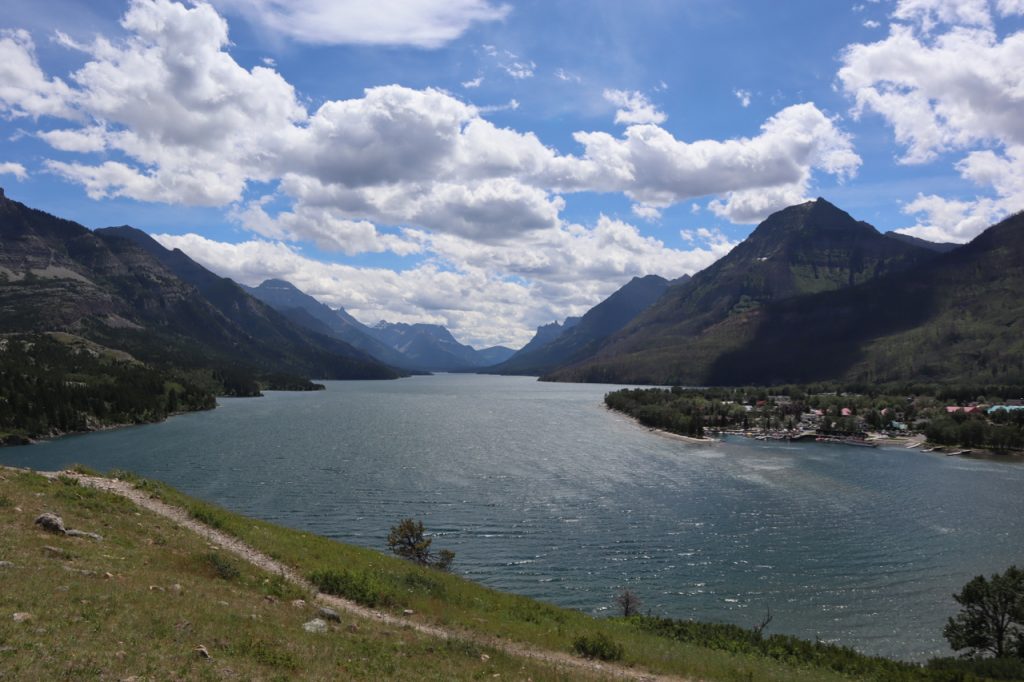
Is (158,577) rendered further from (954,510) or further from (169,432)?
(169,432)

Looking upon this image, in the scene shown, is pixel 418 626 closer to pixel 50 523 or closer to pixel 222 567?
pixel 222 567

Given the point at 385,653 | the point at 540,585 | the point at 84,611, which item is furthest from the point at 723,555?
the point at 84,611

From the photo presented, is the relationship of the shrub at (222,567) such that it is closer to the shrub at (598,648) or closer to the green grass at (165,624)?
the green grass at (165,624)

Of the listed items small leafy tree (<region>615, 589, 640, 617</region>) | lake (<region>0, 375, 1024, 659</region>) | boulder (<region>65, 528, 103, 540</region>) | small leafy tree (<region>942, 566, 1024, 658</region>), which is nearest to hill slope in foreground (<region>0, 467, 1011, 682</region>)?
boulder (<region>65, 528, 103, 540</region>)

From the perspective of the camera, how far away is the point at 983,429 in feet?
653

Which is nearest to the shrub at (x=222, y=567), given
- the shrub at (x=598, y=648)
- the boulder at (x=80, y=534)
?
the boulder at (x=80, y=534)

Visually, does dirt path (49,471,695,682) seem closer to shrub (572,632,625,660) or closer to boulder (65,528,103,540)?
shrub (572,632,625,660)

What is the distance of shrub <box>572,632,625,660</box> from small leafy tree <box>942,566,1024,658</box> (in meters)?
36.0

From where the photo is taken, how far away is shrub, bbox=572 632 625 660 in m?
30.6

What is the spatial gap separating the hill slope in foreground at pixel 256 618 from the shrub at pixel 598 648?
869 mm

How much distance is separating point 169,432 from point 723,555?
18014 centimetres

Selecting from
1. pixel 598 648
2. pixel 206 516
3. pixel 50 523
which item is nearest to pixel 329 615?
pixel 598 648

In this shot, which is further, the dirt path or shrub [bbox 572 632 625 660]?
shrub [bbox 572 632 625 660]

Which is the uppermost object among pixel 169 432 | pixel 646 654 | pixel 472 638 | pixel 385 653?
pixel 385 653
